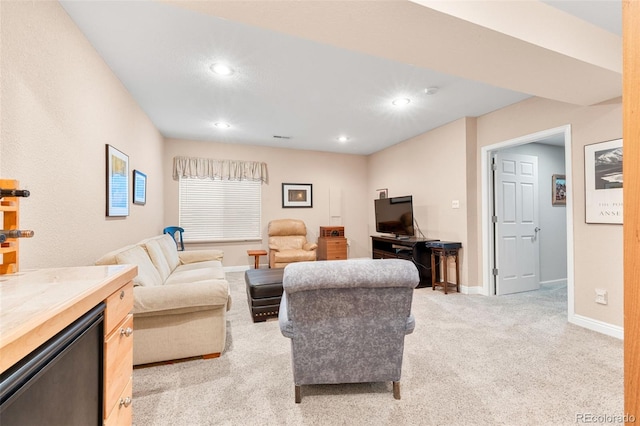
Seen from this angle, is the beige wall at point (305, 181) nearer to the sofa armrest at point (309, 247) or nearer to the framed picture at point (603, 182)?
the sofa armrest at point (309, 247)

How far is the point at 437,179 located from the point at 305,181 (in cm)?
275

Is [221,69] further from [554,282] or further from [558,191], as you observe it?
[554,282]

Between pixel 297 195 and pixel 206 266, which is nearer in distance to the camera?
pixel 206 266

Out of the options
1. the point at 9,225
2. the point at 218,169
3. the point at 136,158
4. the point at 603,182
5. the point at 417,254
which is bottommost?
the point at 417,254

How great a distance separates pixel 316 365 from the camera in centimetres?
161

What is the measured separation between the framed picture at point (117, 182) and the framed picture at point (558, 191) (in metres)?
6.14

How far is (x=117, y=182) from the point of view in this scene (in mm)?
2686

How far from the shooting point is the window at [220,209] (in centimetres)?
A: 520

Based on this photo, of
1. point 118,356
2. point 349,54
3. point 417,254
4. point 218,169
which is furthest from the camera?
point 218,169

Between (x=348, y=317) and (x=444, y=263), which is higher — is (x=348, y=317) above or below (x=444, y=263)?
above

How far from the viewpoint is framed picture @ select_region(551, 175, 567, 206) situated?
177 inches

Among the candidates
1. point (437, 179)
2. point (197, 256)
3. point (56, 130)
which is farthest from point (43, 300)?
point (437, 179)

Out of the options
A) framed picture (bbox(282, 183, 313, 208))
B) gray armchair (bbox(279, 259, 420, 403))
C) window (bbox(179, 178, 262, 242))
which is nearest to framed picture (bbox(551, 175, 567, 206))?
framed picture (bbox(282, 183, 313, 208))

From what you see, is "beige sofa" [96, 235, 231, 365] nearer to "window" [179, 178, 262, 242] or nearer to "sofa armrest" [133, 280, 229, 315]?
"sofa armrest" [133, 280, 229, 315]
